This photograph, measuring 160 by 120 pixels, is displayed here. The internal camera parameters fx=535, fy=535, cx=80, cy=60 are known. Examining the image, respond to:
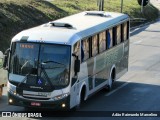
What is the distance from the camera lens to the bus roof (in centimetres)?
1680

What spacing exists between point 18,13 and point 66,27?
48.1ft

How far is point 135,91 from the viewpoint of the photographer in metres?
21.8

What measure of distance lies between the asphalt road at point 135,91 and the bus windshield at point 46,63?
4.84 feet

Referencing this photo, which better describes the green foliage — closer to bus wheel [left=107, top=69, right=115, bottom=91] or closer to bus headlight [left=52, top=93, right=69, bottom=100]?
bus wheel [left=107, top=69, right=115, bottom=91]

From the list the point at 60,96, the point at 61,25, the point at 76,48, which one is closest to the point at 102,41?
the point at 61,25

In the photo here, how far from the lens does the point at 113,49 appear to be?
21719 millimetres

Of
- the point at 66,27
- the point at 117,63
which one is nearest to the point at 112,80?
the point at 117,63

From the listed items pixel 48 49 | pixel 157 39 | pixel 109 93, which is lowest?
pixel 157 39

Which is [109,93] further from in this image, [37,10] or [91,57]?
[37,10]

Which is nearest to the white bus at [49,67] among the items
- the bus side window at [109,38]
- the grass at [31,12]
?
the bus side window at [109,38]

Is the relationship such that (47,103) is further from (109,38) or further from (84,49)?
(109,38)

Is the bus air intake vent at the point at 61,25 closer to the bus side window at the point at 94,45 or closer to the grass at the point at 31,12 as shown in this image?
the bus side window at the point at 94,45

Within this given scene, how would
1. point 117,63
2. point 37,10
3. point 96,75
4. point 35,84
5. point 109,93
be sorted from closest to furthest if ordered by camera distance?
point 35,84 → point 96,75 → point 109,93 → point 117,63 → point 37,10

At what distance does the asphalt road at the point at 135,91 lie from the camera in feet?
61.5
